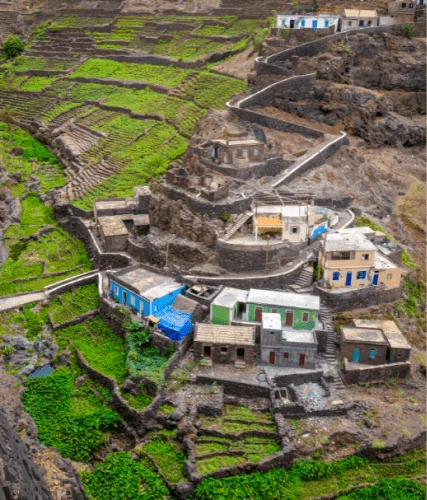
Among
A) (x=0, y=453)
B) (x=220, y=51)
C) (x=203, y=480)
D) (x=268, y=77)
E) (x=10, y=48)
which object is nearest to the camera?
(x=0, y=453)

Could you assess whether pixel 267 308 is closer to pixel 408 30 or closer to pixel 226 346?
pixel 226 346

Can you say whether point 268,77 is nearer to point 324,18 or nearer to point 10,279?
point 324,18

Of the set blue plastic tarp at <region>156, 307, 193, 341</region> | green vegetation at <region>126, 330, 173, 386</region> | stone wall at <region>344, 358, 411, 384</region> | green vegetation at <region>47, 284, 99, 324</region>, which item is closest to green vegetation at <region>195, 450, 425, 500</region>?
stone wall at <region>344, 358, 411, 384</region>

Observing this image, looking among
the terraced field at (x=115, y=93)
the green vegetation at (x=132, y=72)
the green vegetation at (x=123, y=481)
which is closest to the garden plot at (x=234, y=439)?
the green vegetation at (x=123, y=481)

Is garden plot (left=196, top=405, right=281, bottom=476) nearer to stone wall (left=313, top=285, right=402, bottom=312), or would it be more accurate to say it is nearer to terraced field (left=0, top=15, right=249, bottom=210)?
stone wall (left=313, top=285, right=402, bottom=312)

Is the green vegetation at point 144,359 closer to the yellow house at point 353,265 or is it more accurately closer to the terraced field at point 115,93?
the yellow house at point 353,265

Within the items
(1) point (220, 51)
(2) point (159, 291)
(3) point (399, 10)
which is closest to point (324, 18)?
(3) point (399, 10)
